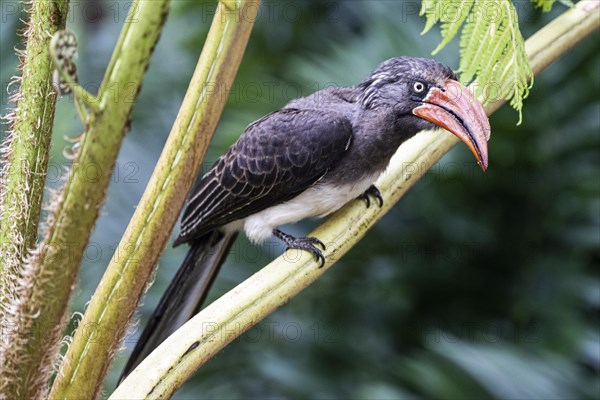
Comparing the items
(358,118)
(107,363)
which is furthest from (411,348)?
(107,363)

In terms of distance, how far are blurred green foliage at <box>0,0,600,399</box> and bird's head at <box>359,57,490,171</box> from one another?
0.59 meters

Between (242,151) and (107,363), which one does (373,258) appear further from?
(107,363)

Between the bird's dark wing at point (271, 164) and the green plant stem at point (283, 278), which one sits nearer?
the green plant stem at point (283, 278)

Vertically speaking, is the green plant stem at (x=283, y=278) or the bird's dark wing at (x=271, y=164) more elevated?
the bird's dark wing at (x=271, y=164)

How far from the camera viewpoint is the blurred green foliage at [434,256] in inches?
88.9

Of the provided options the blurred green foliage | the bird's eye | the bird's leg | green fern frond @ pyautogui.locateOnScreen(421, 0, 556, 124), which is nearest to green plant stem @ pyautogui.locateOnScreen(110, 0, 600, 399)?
the bird's leg

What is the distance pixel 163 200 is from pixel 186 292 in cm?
94

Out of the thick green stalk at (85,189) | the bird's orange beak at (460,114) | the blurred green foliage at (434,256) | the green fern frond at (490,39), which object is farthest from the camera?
the blurred green foliage at (434,256)

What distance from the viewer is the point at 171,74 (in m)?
2.96

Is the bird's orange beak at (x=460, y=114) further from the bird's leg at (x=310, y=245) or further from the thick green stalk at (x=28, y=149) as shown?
the thick green stalk at (x=28, y=149)

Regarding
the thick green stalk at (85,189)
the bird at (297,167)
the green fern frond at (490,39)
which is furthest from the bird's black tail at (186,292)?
the green fern frond at (490,39)

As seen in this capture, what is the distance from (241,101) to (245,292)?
1.47 metres

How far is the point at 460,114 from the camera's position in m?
1.44

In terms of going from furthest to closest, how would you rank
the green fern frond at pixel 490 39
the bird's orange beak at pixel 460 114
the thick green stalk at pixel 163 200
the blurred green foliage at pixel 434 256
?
1. the blurred green foliage at pixel 434 256
2. the bird's orange beak at pixel 460 114
3. the green fern frond at pixel 490 39
4. the thick green stalk at pixel 163 200
